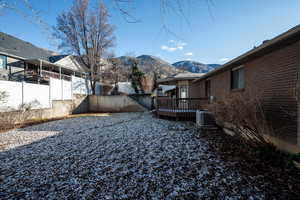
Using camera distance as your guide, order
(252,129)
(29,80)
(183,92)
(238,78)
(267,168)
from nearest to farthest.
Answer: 1. (267,168)
2. (252,129)
3. (238,78)
4. (183,92)
5. (29,80)

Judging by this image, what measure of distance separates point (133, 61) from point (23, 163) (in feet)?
71.4

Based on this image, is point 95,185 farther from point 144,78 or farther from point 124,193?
point 144,78

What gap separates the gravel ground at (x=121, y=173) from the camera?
207 centimetres

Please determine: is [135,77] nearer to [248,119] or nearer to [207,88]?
[207,88]

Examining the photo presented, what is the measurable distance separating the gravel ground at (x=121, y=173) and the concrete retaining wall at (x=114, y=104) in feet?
35.5

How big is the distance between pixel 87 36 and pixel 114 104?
886 cm

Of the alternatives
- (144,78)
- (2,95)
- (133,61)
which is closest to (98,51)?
(133,61)

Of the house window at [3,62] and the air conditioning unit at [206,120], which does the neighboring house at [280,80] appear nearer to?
the air conditioning unit at [206,120]

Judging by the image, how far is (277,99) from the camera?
11.6ft

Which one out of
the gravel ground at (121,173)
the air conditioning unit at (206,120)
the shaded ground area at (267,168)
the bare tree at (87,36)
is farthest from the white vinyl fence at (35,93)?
the shaded ground area at (267,168)

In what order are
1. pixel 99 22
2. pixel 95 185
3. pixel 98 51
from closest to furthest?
pixel 95 185 → pixel 99 22 → pixel 98 51

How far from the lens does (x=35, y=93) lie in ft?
31.2

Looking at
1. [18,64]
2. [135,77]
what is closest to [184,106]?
[135,77]

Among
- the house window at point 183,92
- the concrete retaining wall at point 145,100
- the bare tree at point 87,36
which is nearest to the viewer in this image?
the house window at point 183,92
